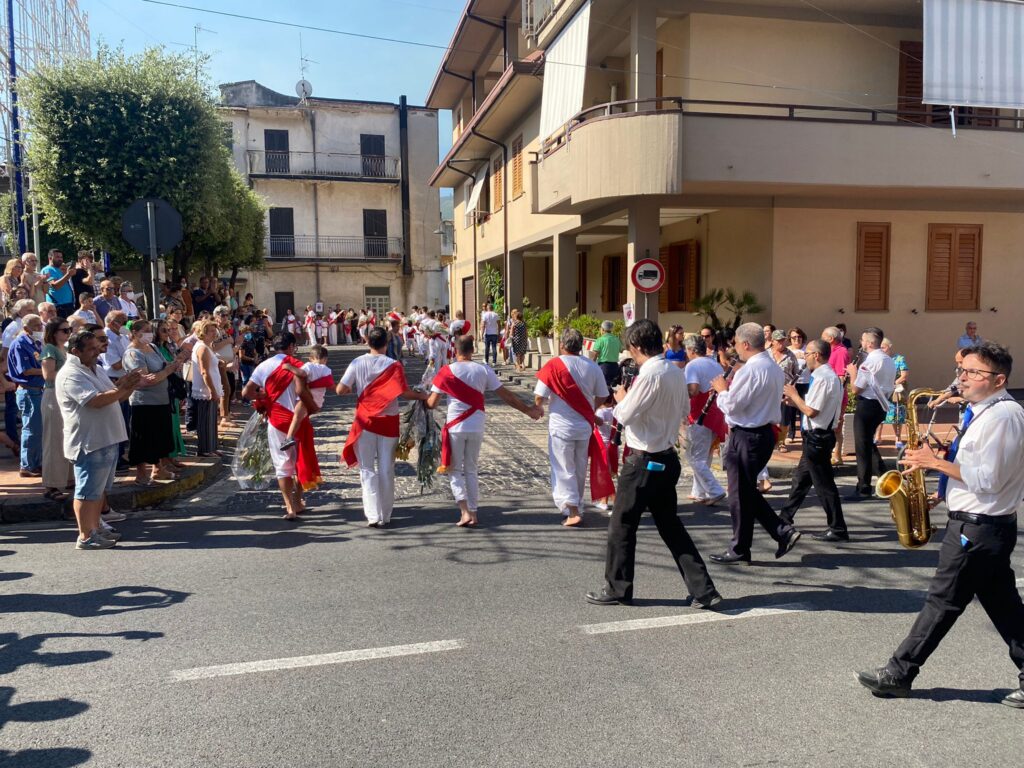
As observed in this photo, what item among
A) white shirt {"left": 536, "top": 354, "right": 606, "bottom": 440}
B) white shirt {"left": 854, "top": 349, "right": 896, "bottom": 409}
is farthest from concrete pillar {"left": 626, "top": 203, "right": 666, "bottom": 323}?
white shirt {"left": 536, "top": 354, "right": 606, "bottom": 440}

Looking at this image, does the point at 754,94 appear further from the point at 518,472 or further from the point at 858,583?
the point at 858,583

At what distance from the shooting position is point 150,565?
19.8 ft

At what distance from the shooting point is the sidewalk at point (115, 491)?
747 cm

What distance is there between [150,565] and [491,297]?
21084 mm

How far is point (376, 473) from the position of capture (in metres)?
7.36

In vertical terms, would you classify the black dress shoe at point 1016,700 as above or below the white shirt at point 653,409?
below

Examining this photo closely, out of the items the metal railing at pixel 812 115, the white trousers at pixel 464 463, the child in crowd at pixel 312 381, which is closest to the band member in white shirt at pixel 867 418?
the white trousers at pixel 464 463

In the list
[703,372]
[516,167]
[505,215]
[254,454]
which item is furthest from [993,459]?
[505,215]

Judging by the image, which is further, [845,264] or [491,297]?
[491,297]

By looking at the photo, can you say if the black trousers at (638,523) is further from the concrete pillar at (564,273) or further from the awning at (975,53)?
the concrete pillar at (564,273)

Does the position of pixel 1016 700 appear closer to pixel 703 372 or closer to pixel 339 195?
pixel 703 372

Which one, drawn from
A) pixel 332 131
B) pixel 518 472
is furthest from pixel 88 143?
pixel 332 131

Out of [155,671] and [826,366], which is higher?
[826,366]

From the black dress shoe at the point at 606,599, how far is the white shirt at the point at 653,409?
3.18ft
